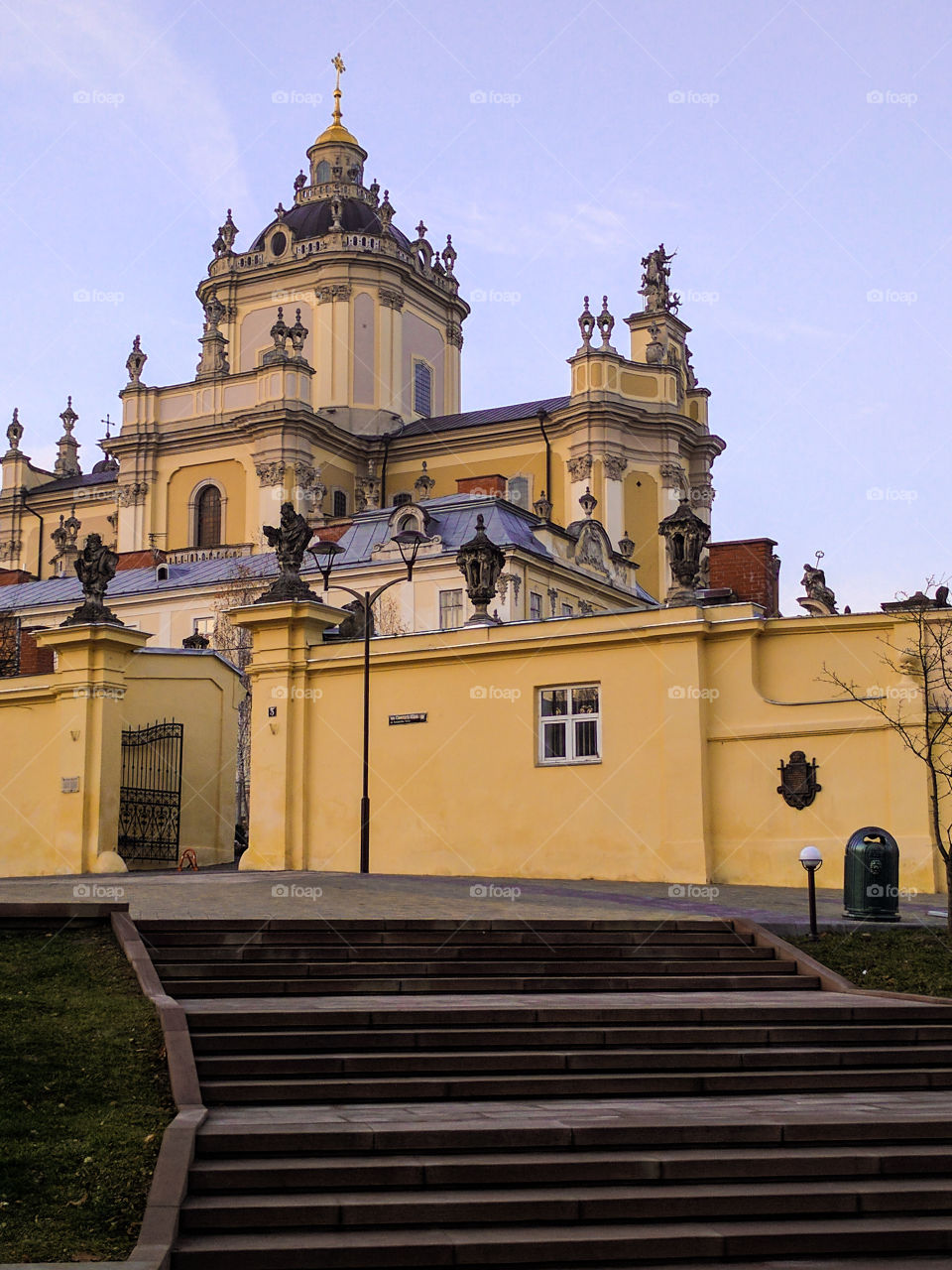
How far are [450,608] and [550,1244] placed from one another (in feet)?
130

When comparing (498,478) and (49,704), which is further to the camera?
(498,478)

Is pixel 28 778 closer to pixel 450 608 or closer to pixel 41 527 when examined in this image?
pixel 450 608

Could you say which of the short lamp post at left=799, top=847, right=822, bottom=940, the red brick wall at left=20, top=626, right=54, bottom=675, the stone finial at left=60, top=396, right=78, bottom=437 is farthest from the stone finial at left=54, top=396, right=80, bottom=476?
the short lamp post at left=799, top=847, right=822, bottom=940

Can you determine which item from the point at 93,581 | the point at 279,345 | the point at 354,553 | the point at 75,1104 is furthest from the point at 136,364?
the point at 75,1104

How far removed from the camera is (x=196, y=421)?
70000 mm

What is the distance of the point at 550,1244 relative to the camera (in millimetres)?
8750

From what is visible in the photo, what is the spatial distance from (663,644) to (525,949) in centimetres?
799

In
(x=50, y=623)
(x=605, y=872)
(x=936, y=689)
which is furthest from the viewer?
(x=50, y=623)

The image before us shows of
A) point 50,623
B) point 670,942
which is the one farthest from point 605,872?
point 50,623

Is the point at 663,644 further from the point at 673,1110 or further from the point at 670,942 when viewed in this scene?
the point at 673,1110

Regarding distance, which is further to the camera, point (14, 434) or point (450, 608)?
point (14, 434)

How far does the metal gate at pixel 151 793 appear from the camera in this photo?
2697 centimetres

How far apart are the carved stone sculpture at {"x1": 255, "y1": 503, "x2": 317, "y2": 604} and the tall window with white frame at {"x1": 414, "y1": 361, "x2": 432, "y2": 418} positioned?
5126 centimetres

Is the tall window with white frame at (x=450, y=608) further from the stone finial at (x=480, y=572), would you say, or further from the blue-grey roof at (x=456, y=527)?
the stone finial at (x=480, y=572)
